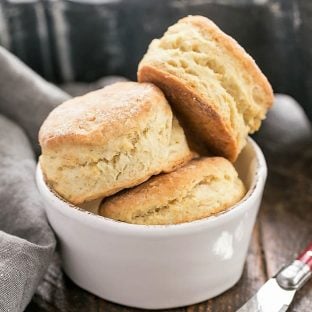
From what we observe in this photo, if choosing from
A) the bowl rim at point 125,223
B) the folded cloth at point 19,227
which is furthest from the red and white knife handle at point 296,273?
the folded cloth at point 19,227

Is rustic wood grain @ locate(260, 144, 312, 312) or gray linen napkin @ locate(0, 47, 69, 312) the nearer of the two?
gray linen napkin @ locate(0, 47, 69, 312)

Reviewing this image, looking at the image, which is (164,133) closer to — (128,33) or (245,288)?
(245,288)

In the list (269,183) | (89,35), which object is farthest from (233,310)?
(89,35)

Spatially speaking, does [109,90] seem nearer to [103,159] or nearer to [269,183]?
[103,159]

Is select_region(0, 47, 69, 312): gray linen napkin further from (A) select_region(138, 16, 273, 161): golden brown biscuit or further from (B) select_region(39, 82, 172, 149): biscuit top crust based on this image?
(A) select_region(138, 16, 273, 161): golden brown biscuit

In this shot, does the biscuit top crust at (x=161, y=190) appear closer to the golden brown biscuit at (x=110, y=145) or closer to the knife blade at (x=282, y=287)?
the golden brown biscuit at (x=110, y=145)

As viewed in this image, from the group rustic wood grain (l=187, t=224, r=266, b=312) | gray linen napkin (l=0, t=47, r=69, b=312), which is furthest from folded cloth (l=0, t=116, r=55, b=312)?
rustic wood grain (l=187, t=224, r=266, b=312)
